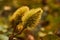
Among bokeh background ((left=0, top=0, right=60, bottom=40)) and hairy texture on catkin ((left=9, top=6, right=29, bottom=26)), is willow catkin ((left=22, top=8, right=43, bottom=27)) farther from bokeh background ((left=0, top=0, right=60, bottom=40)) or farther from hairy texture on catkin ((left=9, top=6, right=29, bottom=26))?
bokeh background ((left=0, top=0, right=60, bottom=40))

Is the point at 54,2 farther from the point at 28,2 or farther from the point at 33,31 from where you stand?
the point at 33,31

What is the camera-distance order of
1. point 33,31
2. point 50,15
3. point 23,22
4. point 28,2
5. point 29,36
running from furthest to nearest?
point 28,2
point 50,15
point 33,31
point 29,36
point 23,22

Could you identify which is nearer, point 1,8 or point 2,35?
point 2,35

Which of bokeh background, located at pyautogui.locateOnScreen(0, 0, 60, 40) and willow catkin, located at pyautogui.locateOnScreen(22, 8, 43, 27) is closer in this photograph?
willow catkin, located at pyautogui.locateOnScreen(22, 8, 43, 27)

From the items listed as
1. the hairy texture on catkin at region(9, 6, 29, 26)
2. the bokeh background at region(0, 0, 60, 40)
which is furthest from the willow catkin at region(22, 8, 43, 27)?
the bokeh background at region(0, 0, 60, 40)

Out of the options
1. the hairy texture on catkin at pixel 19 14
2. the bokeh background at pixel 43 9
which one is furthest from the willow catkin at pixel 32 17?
the bokeh background at pixel 43 9

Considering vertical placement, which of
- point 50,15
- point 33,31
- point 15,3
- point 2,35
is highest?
point 15,3

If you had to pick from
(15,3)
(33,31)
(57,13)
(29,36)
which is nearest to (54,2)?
(57,13)

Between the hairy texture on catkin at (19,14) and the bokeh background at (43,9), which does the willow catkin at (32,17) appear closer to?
the hairy texture on catkin at (19,14)
